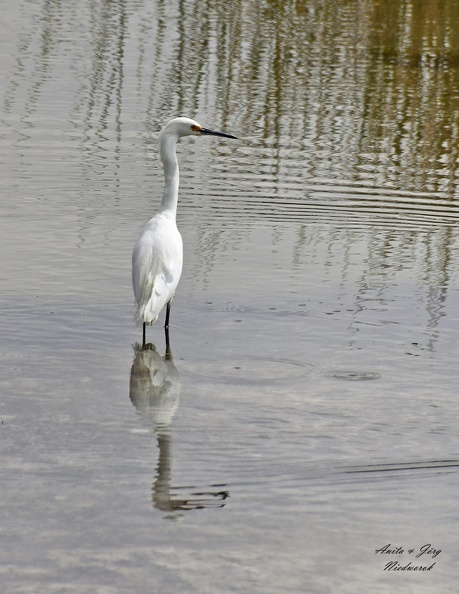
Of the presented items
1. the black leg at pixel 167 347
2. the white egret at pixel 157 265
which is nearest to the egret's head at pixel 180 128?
the white egret at pixel 157 265

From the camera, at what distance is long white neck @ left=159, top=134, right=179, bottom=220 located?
8766 mm

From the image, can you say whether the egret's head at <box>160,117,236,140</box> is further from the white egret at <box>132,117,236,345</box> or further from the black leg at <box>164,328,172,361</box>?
the black leg at <box>164,328,172,361</box>

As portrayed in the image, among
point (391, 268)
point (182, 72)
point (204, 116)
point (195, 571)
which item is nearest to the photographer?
point (195, 571)

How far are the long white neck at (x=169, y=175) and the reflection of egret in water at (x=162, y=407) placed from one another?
4.18 ft

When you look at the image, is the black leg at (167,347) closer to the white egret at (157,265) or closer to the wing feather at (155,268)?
the white egret at (157,265)

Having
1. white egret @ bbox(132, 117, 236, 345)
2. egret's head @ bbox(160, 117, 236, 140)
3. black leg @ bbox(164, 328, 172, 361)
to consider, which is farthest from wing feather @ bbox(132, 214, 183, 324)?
egret's head @ bbox(160, 117, 236, 140)

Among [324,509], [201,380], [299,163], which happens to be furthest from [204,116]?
Answer: [324,509]

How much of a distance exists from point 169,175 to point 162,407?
8.71 ft

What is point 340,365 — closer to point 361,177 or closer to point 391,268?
point 391,268

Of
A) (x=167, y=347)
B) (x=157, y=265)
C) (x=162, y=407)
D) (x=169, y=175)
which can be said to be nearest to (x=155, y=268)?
(x=157, y=265)

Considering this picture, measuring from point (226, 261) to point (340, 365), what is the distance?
2.57 metres

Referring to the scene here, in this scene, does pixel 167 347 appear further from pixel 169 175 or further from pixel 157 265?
pixel 169 175

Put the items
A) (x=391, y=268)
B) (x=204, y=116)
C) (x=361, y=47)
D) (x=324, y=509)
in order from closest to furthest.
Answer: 1. (x=324, y=509)
2. (x=391, y=268)
3. (x=204, y=116)
4. (x=361, y=47)

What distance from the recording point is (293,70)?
1875 cm
